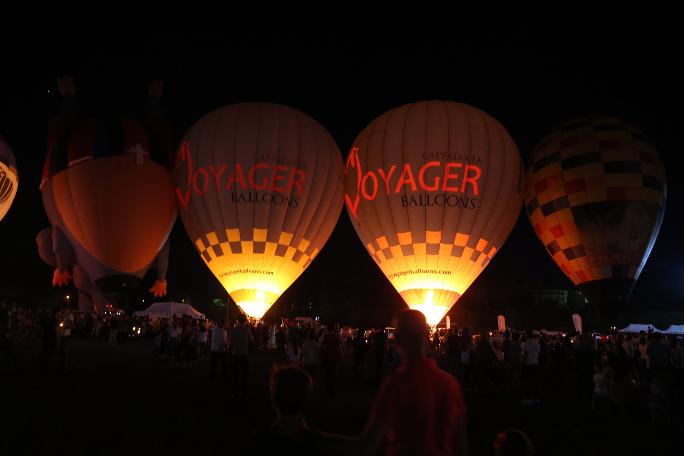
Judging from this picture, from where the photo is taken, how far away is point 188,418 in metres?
7.37

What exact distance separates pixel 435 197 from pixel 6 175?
61.1 feet

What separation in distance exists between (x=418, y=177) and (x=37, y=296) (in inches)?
1660

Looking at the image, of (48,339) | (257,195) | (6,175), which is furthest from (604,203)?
(6,175)

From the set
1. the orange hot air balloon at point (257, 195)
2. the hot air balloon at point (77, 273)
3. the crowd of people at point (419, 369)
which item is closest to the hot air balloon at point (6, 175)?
the hot air balloon at point (77, 273)

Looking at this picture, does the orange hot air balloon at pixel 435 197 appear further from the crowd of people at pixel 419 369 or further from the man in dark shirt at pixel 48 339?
the man in dark shirt at pixel 48 339

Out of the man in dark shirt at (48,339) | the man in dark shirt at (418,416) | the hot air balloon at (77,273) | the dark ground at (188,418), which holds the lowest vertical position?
the dark ground at (188,418)

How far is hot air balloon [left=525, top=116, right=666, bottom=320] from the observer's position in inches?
801

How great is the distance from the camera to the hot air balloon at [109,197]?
69.6 feet

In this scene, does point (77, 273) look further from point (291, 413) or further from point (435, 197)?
point (291, 413)

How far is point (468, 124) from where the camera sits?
18109 millimetres

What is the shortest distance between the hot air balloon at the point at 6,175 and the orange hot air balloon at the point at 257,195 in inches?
441

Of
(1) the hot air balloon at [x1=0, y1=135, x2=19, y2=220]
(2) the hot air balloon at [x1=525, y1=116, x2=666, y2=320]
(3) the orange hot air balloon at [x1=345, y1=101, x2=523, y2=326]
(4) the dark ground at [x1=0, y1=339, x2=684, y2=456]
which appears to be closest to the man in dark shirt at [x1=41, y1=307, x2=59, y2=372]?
(4) the dark ground at [x1=0, y1=339, x2=684, y2=456]

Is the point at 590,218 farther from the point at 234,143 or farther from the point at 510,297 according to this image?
the point at 510,297

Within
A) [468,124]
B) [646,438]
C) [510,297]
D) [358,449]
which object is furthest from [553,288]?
Answer: [358,449]
